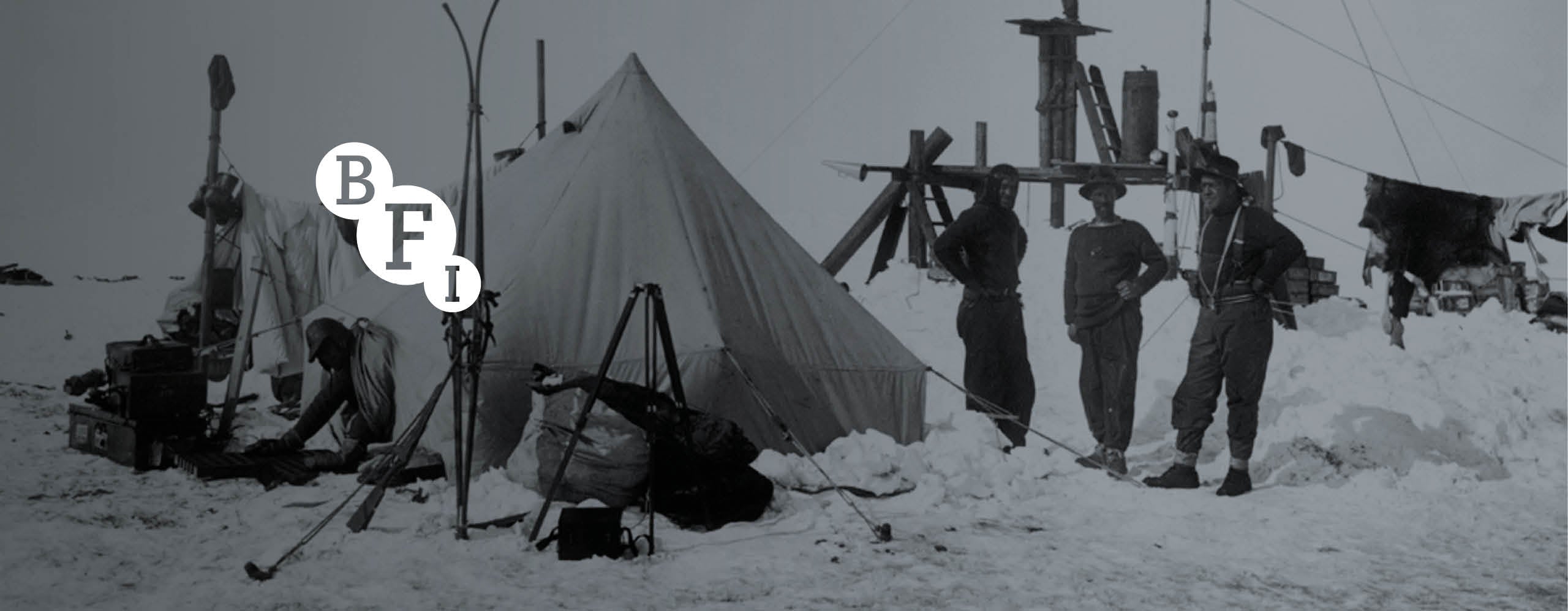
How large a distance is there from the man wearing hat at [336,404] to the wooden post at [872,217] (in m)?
3.58

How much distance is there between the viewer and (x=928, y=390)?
25.6 feet

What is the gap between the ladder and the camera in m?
9.17

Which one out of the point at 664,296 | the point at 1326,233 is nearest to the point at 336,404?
the point at 664,296

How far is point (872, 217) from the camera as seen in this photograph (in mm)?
8750

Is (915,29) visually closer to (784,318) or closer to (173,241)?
(784,318)

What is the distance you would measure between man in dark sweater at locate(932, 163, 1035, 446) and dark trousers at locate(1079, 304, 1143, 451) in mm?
390

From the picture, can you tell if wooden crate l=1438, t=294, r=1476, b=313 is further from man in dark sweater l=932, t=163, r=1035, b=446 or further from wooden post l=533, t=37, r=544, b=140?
wooden post l=533, t=37, r=544, b=140

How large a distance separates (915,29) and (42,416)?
19.2 ft

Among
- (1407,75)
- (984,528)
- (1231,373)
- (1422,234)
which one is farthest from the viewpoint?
(1422,234)

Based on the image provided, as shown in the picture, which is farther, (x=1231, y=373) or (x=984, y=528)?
(x=1231, y=373)

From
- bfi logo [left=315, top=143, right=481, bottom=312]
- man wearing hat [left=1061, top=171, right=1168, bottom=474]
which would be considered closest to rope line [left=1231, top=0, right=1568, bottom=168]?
man wearing hat [left=1061, top=171, right=1168, bottom=474]

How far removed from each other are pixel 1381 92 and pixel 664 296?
5.26 m

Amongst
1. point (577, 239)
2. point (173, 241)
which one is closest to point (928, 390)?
point (577, 239)

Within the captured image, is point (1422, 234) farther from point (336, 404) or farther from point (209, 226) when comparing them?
point (209, 226)
